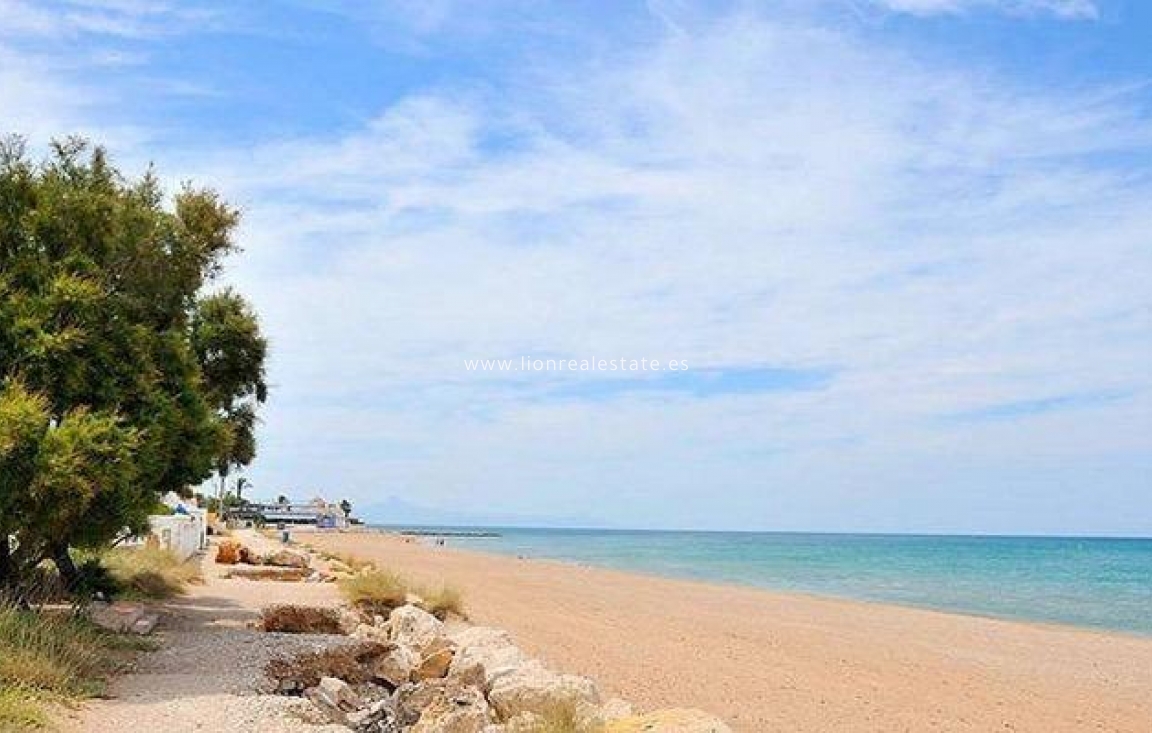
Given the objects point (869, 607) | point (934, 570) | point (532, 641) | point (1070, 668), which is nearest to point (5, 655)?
point (532, 641)

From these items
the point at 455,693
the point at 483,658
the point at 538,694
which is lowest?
the point at 455,693

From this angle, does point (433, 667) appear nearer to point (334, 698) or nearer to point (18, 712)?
point (334, 698)

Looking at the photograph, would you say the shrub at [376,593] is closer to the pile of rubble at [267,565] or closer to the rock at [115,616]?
the rock at [115,616]

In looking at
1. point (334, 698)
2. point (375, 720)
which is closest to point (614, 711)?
point (375, 720)

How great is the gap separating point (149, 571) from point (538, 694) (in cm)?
1307

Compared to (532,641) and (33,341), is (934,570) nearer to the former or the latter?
(532,641)

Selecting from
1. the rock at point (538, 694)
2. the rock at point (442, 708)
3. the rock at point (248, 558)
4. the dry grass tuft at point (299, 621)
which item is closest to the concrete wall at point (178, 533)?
the rock at point (248, 558)

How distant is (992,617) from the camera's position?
32.2 m

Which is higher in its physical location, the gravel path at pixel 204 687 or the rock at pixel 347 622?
the rock at pixel 347 622

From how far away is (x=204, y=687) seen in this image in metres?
11.2

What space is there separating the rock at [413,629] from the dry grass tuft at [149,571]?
199 inches

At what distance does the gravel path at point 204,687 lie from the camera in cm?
957

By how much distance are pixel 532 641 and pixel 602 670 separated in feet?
10.8

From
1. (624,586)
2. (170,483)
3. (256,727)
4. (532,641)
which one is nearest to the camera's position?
(256,727)
